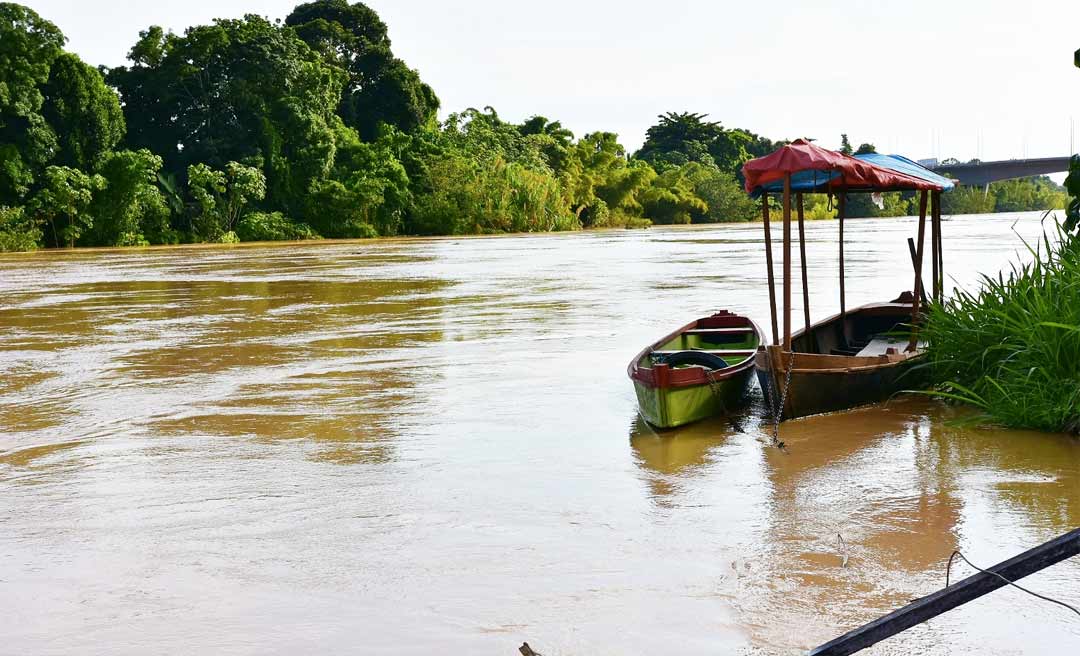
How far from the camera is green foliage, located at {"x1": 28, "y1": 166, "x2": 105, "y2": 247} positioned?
40406 mm

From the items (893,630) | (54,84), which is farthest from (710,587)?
(54,84)

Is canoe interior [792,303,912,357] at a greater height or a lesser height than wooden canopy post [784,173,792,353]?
lesser

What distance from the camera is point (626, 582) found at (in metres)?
4.61

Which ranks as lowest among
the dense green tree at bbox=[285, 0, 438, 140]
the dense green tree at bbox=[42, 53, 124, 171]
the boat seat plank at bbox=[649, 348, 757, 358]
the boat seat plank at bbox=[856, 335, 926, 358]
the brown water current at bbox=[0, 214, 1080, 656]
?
the brown water current at bbox=[0, 214, 1080, 656]

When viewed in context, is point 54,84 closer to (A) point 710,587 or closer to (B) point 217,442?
(B) point 217,442

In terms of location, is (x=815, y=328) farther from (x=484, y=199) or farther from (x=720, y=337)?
(x=484, y=199)

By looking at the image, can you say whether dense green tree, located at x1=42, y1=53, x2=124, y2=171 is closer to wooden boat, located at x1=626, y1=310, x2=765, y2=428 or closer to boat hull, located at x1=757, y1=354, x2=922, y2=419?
wooden boat, located at x1=626, y1=310, x2=765, y2=428

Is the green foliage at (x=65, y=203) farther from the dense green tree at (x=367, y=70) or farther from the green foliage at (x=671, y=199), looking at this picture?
the green foliage at (x=671, y=199)

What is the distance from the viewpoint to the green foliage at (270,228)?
164ft

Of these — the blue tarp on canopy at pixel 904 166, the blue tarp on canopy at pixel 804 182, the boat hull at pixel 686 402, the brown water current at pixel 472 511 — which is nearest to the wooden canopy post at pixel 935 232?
the blue tarp on canopy at pixel 904 166

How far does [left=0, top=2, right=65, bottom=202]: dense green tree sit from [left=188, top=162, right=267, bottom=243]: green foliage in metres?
5.98

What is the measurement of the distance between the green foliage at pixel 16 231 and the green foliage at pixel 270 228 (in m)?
10.2

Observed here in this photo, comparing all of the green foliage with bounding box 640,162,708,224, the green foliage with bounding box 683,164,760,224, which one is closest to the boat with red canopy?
the green foliage with bounding box 640,162,708,224

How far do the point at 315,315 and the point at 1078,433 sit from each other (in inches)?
444
